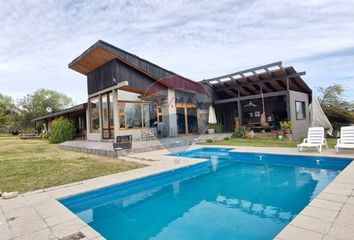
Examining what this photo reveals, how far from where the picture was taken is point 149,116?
14844mm

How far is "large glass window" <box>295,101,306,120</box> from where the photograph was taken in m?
15.1

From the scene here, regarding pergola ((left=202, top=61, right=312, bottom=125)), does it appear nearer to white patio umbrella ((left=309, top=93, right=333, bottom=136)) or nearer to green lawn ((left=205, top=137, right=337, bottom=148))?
white patio umbrella ((left=309, top=93, right=333, bottom=136))

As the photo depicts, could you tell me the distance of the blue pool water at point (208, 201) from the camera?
373 centimetres

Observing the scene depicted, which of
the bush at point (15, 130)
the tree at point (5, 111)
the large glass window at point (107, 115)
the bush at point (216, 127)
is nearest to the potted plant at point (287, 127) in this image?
the bush at point (216, 127)

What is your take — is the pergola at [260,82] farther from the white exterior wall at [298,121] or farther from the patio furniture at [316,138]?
the patio furniture at [316,138]

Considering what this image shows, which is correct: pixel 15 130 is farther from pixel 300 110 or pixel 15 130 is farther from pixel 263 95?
pixel 300 110

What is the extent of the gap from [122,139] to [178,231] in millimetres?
6731

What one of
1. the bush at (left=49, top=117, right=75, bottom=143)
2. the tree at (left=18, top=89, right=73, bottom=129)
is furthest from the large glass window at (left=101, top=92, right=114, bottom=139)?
the tree at (left=18, top=89, right=73, bottom=129)

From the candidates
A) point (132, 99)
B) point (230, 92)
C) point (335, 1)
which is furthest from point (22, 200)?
point (230, 92)

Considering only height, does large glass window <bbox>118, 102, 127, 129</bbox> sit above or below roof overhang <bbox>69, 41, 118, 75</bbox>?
below

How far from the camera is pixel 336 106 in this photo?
1833cm

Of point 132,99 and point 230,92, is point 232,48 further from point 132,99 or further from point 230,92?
point 132,99

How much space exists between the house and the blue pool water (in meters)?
7.24

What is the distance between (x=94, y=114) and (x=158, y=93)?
462 centimetres
